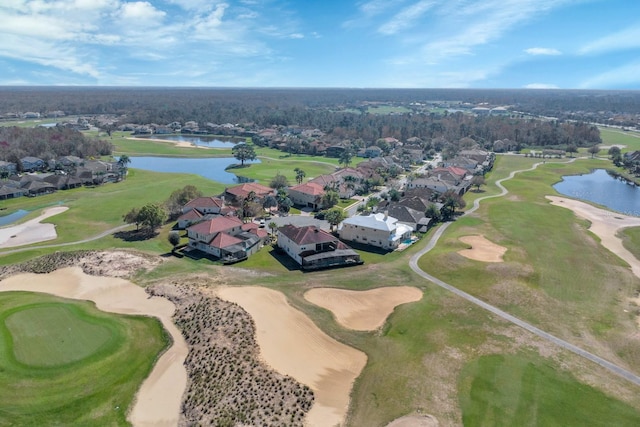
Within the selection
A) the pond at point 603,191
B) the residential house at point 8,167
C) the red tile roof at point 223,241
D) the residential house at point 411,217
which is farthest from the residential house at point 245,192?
the pond at point 603,191

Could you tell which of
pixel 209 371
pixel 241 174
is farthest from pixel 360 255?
pixel 241 174

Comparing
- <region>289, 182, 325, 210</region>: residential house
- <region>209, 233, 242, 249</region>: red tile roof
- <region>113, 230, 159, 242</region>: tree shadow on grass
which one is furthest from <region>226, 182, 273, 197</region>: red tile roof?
<region>209, 233, 242, 249</region>: red tile roof

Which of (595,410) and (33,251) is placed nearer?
(595,410)

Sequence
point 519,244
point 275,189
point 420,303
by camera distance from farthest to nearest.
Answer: point 275,189
point 519,244
point 420,303

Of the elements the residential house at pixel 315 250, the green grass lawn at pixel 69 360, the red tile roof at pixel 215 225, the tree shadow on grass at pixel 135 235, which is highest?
the red tile roof at pixel 215 225

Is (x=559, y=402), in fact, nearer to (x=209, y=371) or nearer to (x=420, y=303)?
(x=420, y=303)

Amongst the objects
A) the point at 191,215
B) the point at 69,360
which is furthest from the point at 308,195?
the point at 69,360

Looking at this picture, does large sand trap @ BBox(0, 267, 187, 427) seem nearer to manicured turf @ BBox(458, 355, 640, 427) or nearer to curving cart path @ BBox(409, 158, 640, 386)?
manicured turf @ BBox(458, 355, 640, 427)

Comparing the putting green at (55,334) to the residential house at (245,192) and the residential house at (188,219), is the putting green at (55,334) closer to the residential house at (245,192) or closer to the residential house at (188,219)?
the residential house at (188,219)
